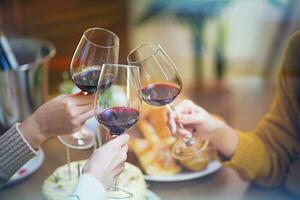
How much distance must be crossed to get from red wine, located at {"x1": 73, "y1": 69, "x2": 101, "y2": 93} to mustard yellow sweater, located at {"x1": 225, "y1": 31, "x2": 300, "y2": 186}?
1.08 ft

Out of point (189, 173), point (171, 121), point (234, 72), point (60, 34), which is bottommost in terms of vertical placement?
point (234, 72)

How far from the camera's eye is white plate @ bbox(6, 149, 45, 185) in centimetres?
88

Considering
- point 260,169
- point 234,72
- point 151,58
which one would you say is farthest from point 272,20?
point 151,58

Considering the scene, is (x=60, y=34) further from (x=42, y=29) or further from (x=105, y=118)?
(x=105, y=118)

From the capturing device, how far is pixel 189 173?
0.90 m

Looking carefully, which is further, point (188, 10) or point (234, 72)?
point (234, 72)

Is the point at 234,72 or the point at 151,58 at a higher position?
the point at 151,58

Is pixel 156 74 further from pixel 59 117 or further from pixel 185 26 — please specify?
pixel 185 26

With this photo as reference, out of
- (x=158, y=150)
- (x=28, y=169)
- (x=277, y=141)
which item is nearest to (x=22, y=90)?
(x=28, y=169)

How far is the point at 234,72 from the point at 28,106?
1.61m

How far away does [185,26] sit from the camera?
259cm

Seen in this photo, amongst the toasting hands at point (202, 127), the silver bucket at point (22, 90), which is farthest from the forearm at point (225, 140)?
the silver bucket at point (22, 90)

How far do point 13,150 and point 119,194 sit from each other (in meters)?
0.20

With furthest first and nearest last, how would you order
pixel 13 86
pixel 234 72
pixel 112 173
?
pixel 234 72
pixel 13 86
pixel 112 173
